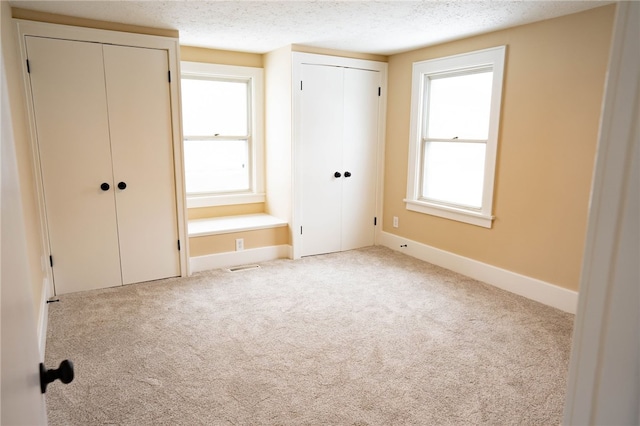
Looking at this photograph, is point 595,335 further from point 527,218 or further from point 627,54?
point 527,218

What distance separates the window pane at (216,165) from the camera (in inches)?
180

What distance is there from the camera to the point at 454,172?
4.26 meters

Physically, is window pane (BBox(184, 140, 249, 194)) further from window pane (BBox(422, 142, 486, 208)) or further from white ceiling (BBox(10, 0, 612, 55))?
window pane (BBox(422, 142, 486, 208))

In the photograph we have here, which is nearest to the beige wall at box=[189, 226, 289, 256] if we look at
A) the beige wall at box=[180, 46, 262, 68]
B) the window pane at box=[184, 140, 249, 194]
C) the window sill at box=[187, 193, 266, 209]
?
the window sill at box=[187, 193, 266, 209]

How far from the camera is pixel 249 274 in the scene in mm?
4129

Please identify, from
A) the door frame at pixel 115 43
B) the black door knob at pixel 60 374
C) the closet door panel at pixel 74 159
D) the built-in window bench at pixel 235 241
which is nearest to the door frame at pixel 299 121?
the built-in window bench at pixel 235 241

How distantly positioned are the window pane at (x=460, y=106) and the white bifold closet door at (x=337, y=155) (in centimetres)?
75

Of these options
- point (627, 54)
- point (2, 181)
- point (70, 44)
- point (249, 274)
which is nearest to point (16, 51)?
point (70, 44)

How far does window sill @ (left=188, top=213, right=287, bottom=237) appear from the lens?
421 centimetres

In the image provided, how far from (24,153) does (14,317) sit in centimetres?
291

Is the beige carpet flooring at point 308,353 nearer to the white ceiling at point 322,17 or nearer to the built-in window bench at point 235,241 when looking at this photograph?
the built-in window bench at point 235,241

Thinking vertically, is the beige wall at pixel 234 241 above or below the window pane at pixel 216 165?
below

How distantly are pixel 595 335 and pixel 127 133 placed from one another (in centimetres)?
376

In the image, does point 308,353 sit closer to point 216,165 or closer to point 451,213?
point 451,213
